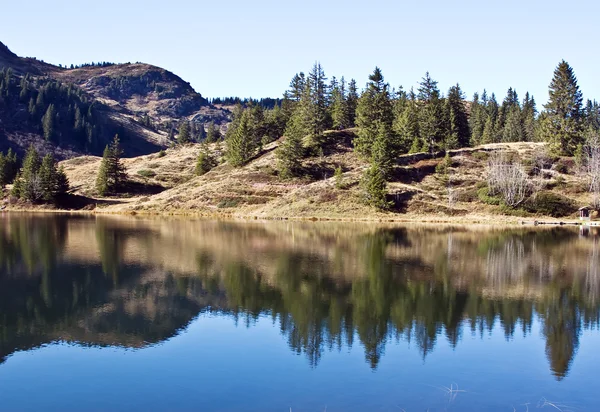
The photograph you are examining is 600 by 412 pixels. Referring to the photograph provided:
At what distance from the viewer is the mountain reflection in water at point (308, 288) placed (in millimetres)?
26891

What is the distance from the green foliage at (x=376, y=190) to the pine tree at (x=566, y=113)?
43.8m

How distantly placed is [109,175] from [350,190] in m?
60.2

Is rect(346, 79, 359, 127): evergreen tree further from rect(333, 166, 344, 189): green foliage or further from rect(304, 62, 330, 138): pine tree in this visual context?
rect(333, 166, 344, 189): green foliage

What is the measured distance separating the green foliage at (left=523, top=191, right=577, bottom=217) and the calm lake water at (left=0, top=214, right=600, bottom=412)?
140 feet

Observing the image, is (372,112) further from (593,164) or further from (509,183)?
(593,164)

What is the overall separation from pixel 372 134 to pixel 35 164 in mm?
74665

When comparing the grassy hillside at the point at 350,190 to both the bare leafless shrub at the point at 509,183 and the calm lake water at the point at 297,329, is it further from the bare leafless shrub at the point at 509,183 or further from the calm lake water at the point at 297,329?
the calm lake water at the point at 297,329

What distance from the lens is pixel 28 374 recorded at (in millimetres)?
20875

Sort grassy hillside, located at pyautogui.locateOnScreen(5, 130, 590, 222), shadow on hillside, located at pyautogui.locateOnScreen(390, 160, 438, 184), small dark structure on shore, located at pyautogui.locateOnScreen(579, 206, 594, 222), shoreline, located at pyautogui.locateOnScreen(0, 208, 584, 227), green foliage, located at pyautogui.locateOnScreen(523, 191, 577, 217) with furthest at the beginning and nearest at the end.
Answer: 1. shadow on hillside, located at pyautogui.locateOnScreen(390, 160, 438, 184)
2. grassy hillside, located at pyautogui.locateOnScreen(5, 130, 590, 222)
3. green foliage, located at pyautogui.locateOnScreen(523, 191, 577, 217)
4. small dark structure on shore, located at pyautogui.locateOnScreen(579, 206, 594, 222)
5. shoreline, located at pyautogui.locateOnScreen(0, 208, 584, 227)

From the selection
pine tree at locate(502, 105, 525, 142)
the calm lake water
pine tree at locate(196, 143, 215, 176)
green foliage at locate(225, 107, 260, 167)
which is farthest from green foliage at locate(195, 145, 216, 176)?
pine tree at locate(502, 105, 525, 142)

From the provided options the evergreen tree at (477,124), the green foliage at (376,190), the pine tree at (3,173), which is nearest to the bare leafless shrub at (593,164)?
the green foliage at (376,190)

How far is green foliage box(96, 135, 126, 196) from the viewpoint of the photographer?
127 metres

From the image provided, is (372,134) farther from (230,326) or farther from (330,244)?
(230,326)

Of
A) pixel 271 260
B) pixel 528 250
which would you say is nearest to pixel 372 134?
pixel 528 250
